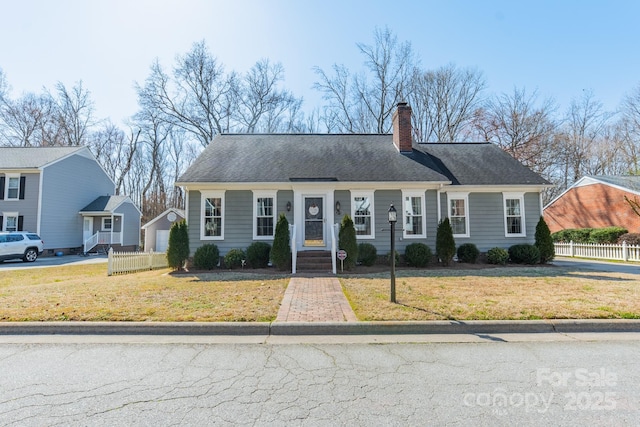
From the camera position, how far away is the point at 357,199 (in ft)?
41.5

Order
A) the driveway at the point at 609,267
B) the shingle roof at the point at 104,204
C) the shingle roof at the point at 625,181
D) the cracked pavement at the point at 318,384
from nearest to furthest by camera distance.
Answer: the cracked pavement at the point at 318,384
the driveway at the point at 609,267
the shingle roof at the point at 625,181
the shingle roof at the point at 104,204

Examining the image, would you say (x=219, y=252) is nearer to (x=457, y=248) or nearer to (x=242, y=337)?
→ (x=242, y=337)

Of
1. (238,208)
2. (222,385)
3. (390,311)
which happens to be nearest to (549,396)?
(390,311)

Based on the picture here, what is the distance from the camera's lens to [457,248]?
12711 mm

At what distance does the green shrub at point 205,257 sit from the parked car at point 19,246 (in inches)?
494

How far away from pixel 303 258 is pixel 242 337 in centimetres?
668

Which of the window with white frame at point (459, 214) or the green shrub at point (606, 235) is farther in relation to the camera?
the green shrub at point (606, 235)

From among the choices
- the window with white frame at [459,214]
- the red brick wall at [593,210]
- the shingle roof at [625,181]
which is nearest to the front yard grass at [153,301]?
the window with white frame at [459,214]

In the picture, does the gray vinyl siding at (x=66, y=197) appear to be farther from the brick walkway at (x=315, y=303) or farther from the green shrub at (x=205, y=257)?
the brick walkway at (x=315, y=303)

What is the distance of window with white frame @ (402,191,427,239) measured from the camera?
12.7 meters

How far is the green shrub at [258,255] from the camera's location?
1156 centimetres

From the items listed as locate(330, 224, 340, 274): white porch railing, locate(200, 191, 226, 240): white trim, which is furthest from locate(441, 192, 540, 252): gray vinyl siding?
locate(200, 191, 226, 240): white trim

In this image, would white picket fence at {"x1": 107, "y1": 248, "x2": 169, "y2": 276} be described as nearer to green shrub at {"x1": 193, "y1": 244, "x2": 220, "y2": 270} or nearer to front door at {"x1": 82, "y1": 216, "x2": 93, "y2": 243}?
green shrub at {"x1": 193, "y1": 244, "x2": 220, "y2": 270}

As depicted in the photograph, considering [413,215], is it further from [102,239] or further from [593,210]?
[102,239]
